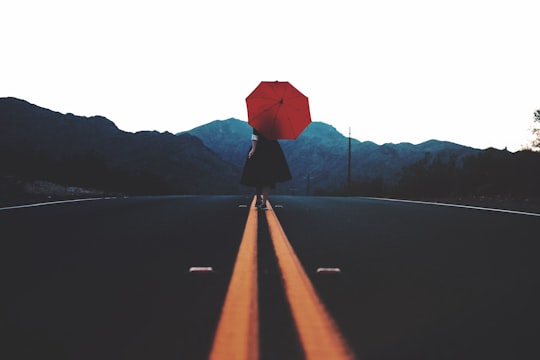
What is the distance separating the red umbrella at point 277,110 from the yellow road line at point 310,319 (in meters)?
7.23

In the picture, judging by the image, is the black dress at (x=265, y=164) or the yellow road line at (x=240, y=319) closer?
the yellow road line at (x=240, y=319)

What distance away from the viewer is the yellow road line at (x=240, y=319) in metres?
3.27

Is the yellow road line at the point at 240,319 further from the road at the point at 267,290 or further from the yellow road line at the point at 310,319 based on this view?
the yellow road line at the point at 310,319

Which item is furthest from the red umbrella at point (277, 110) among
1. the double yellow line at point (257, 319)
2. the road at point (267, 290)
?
the double yellow line at point (257, 319)

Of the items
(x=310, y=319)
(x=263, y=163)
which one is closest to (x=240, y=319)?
(x=310, y=319)

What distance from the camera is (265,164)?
13.9 metres

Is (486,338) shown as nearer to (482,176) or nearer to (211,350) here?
(211,350)

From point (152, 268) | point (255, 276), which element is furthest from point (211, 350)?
point (152, 268)

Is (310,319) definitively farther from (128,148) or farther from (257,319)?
(128,148)

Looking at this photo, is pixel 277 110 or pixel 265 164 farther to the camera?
pixel 265 164

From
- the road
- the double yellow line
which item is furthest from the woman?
the double yellow line

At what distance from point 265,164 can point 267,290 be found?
913 centimetres

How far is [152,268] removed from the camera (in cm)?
593

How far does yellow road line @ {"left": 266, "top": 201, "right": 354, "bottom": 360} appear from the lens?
3299 mm
